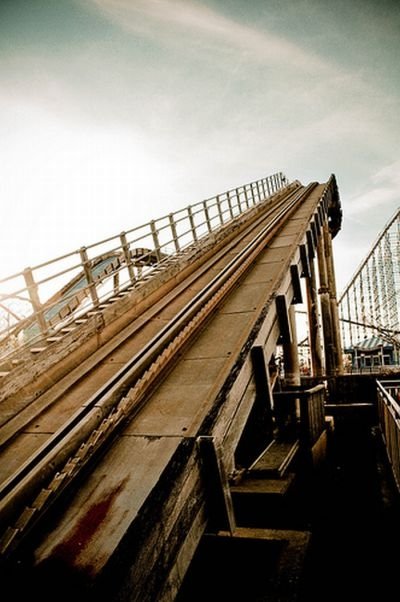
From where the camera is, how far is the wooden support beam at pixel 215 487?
9.45ft

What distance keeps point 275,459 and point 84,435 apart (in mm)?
4145

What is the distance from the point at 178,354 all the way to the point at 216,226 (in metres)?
7.54

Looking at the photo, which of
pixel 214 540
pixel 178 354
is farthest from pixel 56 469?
pixel 214 540

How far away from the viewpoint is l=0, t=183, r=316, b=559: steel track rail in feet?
7.81

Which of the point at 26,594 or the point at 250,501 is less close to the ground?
the point at 26,594

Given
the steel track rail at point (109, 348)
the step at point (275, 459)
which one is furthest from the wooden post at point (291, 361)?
the steel track rail at point (109, 348)

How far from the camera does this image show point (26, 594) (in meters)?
1.97

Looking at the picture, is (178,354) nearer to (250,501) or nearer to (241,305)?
(241,305)

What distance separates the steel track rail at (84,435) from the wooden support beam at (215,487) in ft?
2.88

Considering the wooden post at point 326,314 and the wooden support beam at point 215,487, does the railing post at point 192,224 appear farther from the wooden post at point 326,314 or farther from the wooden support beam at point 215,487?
the wooden post at point 326,314

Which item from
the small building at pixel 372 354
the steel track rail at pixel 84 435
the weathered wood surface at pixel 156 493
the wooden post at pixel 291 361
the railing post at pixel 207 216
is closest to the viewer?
the weathered wood surface at pixel 156 493

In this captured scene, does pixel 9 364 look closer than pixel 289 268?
Yes

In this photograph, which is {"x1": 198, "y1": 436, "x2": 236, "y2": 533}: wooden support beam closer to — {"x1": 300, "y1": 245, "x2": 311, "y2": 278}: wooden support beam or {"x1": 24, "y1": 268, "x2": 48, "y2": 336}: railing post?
{"x1": 24, "y1": 268, "x2": 48, "y2": 336}: railing post

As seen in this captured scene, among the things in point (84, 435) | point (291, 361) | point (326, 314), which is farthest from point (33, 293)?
point (326, 314)
